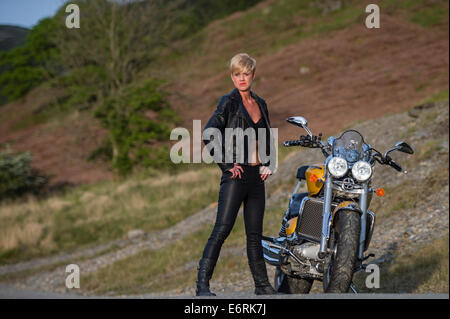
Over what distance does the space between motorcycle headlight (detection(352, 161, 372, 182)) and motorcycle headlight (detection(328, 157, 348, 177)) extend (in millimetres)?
77

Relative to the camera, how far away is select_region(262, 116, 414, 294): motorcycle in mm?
4398

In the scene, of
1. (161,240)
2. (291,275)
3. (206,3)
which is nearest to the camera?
(291,275)

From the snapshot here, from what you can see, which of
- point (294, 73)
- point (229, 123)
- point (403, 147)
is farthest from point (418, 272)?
point (294, 73)

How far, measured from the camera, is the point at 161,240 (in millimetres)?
14078

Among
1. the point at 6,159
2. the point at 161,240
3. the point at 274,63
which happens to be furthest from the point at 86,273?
the point at 274,63

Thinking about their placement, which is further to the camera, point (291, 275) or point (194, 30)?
point (194, 30)

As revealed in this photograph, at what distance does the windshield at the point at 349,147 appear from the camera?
4598 mm

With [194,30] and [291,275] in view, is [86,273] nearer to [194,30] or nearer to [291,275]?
[291,275]

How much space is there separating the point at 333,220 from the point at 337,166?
0.44m

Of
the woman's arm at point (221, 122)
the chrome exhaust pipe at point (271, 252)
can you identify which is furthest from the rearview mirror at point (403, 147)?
the woman's arm at point (221, 122)

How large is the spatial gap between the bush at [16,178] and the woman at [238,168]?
23.2 meters

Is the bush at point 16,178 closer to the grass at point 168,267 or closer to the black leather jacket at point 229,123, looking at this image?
the grass at point 168,267
